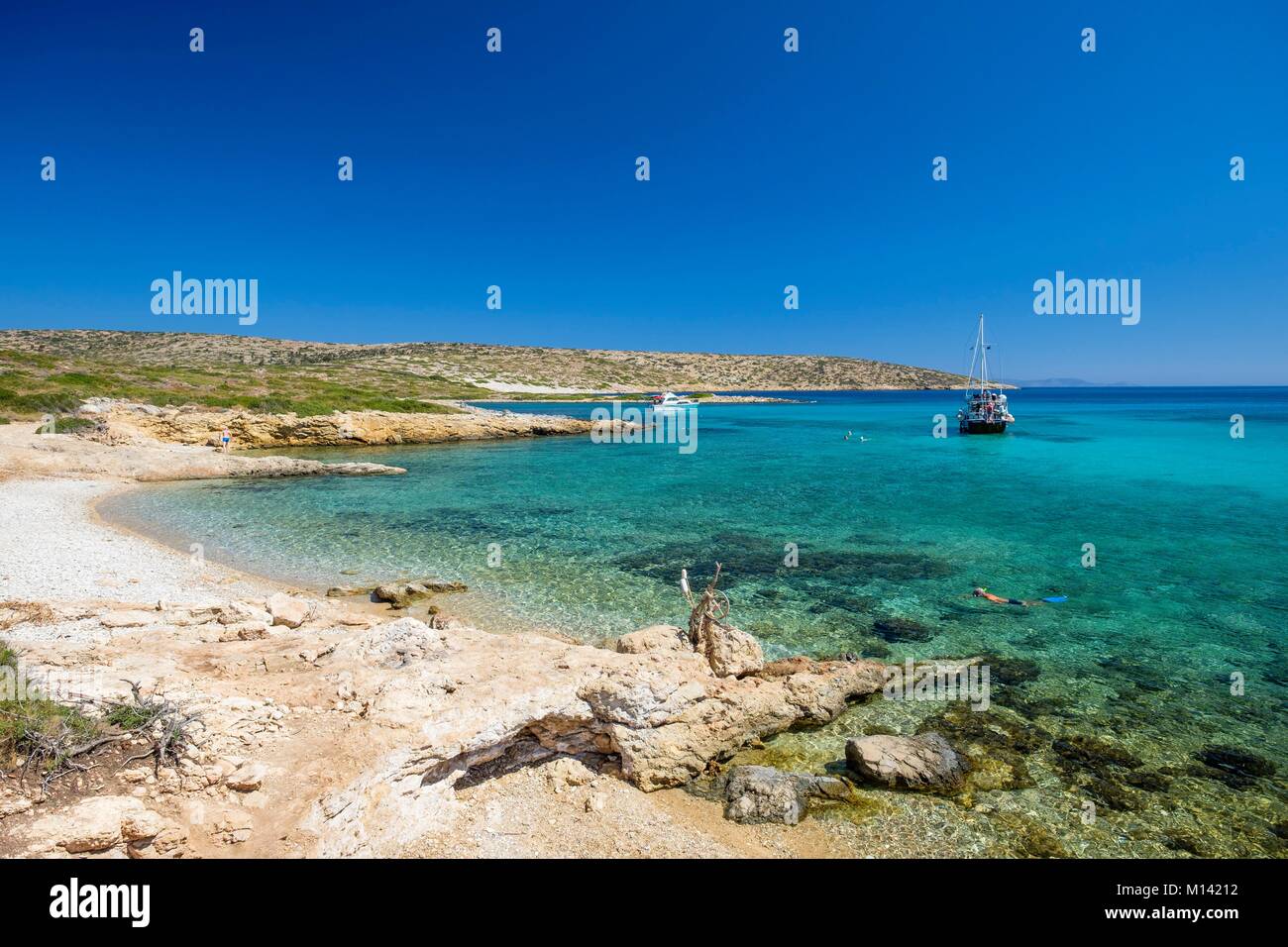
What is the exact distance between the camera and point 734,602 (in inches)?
509

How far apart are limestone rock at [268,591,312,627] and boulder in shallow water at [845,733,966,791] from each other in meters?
8.93

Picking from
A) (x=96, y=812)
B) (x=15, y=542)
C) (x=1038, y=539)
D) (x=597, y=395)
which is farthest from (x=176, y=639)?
(x=597, y=395)

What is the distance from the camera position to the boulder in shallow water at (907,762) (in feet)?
22.0

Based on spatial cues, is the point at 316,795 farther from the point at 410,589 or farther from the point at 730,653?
the point at 410,589

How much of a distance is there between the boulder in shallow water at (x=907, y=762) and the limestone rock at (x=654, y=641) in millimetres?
2645

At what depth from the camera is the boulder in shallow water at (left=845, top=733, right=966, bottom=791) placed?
670 centimetres

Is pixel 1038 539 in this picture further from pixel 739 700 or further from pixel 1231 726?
pixel 739 700

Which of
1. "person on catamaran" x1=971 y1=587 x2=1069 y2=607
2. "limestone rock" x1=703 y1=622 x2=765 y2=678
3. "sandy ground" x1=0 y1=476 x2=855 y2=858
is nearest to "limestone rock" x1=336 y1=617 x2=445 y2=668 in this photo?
"sandy ground" x1=0 y1=476 x2=855 y2=858

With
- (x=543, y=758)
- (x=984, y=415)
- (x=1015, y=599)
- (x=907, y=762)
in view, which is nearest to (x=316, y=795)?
(x=543, y=758)

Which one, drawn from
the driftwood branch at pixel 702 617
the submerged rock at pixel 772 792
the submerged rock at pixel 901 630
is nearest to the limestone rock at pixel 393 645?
the driftwood branch at pixel 702 617

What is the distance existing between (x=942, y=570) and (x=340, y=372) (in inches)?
3498

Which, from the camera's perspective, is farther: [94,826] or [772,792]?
[772,792]

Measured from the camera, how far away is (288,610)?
32.9 feet
